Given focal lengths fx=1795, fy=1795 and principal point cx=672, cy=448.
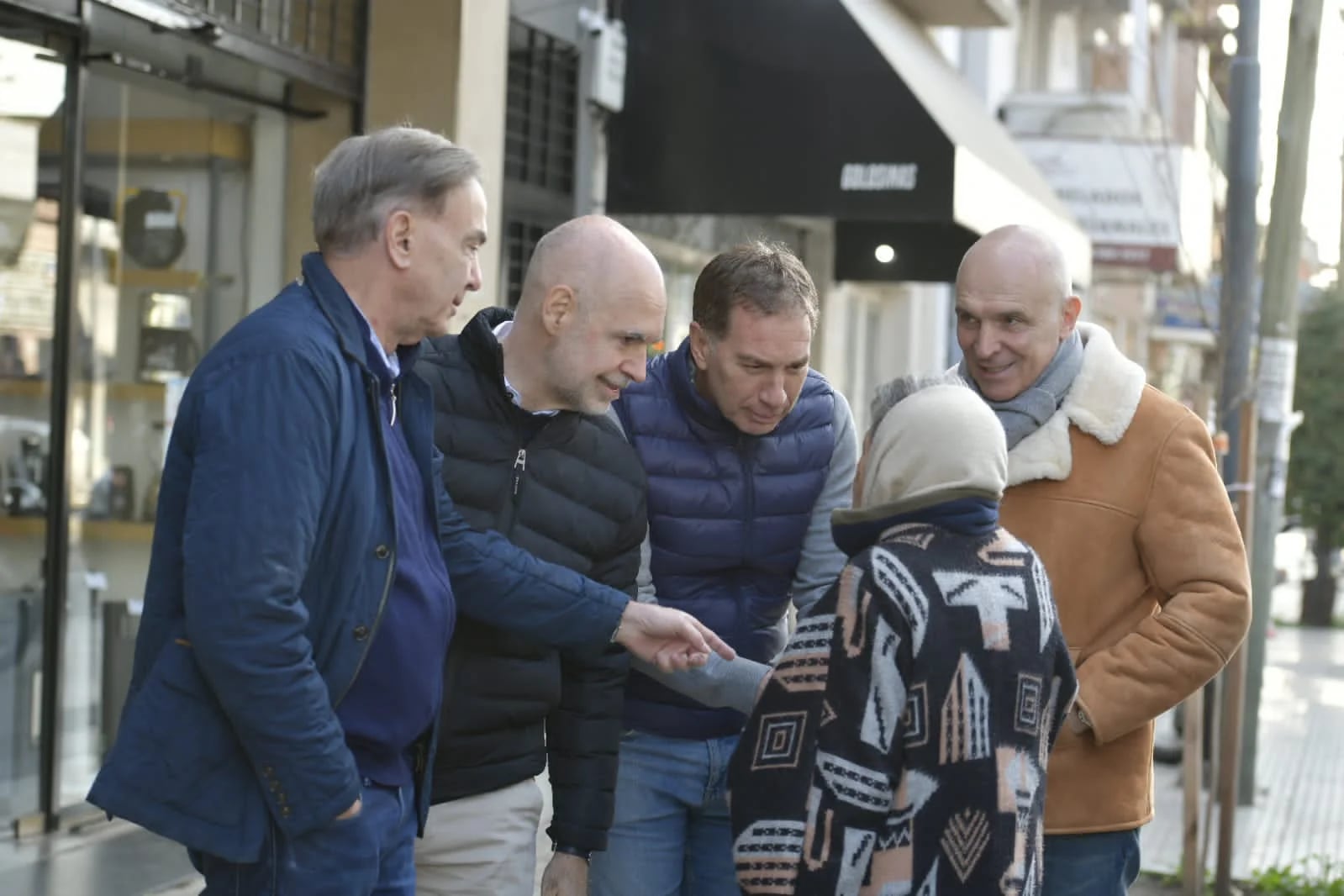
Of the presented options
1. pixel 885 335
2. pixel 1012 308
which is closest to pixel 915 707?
pixel 1012 308

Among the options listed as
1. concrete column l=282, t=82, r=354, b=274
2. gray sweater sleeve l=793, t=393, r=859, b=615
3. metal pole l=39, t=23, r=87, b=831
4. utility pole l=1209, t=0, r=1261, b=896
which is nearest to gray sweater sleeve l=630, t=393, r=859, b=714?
gray sweater sleeve l=793, t=393, r=859, b=615

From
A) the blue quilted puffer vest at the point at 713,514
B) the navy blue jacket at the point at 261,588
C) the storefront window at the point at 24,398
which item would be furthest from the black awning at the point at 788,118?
the navy blue jacket at the point at 261,588

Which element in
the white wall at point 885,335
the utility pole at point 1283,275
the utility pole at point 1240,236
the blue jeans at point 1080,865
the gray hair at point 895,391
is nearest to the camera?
the gray hair at point 895,391

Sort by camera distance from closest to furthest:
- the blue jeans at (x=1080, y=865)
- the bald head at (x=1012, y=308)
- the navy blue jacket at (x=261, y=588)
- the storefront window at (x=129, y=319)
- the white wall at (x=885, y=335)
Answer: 1. the navy blue jacket at (x=261, y=588)
2. the blue jeans at (x=1080, y=865)
3. the bald head at (x=1012, y=308)
4. the storefront window at (x=129, y=319)
5. the white wall at (x=885, y=335)

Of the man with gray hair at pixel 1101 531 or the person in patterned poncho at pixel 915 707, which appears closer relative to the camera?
the person in patterned poncho at pixel 915 707

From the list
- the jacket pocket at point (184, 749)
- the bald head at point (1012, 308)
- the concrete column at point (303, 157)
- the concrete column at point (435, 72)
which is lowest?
the jacket pocket at point (184, 749)

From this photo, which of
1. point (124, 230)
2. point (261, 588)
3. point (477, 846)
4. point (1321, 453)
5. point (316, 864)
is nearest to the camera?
point (261, 588)

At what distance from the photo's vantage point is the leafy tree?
23.0m

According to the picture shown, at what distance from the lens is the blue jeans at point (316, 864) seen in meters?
2.59

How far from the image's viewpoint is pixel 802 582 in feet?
12.3

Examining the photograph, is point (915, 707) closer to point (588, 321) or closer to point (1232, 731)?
point (588, 321)

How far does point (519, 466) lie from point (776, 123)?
610cm

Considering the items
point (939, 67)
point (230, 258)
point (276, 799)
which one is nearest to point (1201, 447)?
point (276, 799)

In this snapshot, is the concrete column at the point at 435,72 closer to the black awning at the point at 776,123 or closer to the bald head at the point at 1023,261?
the black awning at the point at 776,123
